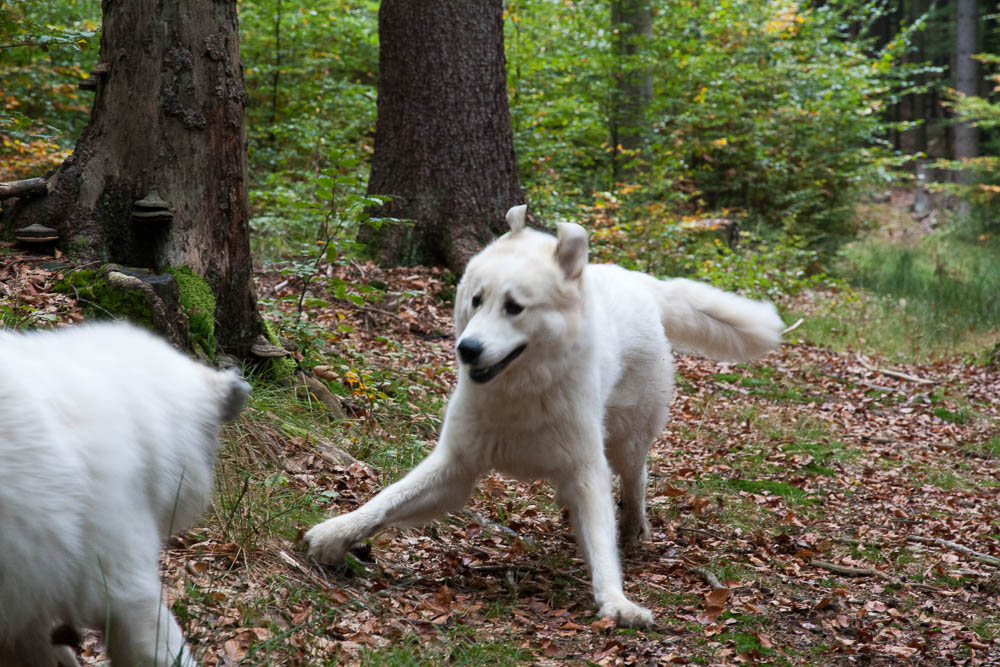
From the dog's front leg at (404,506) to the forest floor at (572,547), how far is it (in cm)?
11

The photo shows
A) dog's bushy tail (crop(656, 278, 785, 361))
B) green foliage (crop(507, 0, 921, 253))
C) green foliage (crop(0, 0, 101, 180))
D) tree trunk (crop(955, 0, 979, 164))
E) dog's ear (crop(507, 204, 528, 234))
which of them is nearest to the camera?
dog's ear (crop(507, 204, 528, 234))

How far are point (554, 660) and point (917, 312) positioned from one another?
11.1 metres

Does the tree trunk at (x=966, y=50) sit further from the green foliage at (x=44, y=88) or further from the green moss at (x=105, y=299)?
the green moss at (x=105, y=299)

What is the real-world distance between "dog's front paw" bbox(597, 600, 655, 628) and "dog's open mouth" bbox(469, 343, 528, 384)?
1.06 m

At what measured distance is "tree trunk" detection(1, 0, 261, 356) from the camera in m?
4.68

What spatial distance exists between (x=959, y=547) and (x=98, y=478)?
4.76 m

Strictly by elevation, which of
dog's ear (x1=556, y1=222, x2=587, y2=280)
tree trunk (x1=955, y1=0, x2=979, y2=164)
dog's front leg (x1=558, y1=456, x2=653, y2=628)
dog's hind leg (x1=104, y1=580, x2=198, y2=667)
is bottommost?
dog's front leg (x1=558, y1=456, x2=653, y2=628)

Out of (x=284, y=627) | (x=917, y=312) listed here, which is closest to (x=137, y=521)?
(x=284, y=627)

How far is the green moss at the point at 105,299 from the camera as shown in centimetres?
434

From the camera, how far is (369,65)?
546 inches

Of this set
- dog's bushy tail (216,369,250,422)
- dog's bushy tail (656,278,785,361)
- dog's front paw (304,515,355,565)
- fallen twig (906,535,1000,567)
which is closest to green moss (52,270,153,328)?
dog's front paw (304,515,355,565)

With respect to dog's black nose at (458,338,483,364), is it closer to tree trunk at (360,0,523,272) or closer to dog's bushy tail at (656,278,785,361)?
dog's bushy tail at (656,278,785,361)

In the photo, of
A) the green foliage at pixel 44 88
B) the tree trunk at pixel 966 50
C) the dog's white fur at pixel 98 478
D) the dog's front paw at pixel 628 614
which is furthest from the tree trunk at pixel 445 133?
the tree trunk at pixel 966 50

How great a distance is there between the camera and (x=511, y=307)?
363 centimetres
